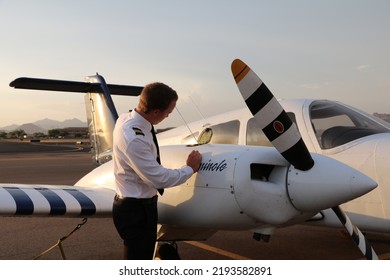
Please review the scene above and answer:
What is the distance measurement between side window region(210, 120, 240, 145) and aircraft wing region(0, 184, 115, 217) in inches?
72.1

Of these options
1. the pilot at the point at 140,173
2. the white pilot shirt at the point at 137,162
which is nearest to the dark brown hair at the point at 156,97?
the pilot at the point at 140,173

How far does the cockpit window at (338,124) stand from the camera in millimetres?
5195

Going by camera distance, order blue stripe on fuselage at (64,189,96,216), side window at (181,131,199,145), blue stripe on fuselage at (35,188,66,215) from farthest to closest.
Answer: side window at (181,131,199,145) < blue stripe on fuselage at (64,189,96,216) < blue stripe on fuselage at (35,188,66,215)

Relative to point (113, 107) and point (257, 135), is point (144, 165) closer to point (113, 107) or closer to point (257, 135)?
point (257, 135)

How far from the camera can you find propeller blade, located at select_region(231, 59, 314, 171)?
3633 mm

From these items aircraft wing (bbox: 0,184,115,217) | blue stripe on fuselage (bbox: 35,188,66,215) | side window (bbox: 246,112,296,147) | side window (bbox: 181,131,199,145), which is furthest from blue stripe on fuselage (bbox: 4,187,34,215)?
side window (bbox: 246,112,296,147)

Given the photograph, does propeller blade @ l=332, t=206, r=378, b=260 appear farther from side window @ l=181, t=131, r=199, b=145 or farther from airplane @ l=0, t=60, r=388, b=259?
side window @ l=181, t=131, r=199, b=145

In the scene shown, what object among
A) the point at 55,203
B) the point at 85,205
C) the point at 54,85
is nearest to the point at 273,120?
the point at 85,205

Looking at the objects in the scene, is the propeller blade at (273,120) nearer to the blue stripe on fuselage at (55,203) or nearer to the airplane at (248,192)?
the airplane at (248,192)
